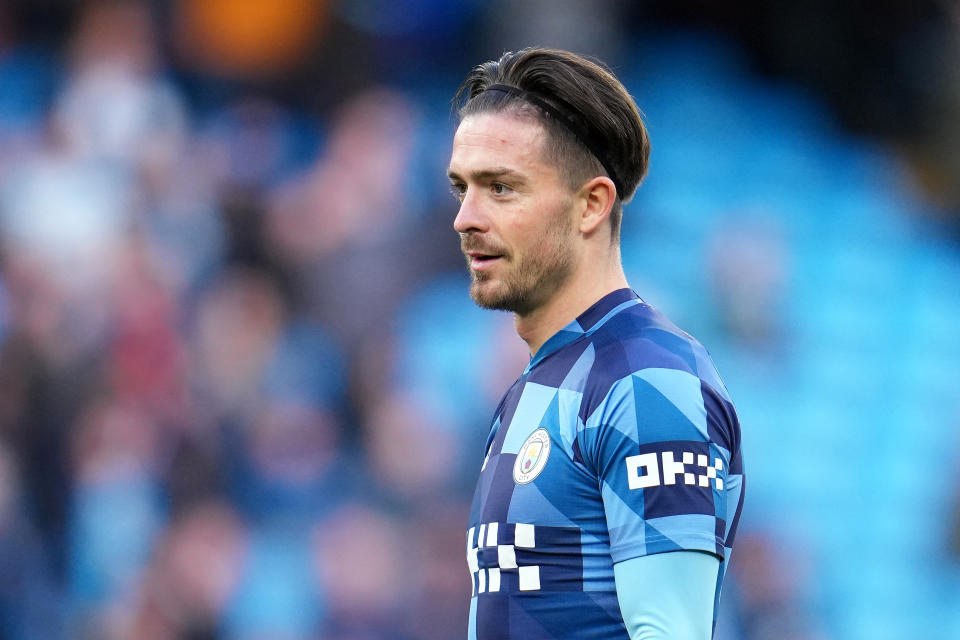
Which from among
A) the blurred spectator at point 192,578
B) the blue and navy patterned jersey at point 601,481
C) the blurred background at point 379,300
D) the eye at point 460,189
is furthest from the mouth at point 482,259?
the blurred spectator at point 192,578

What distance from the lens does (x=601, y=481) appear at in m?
2.45

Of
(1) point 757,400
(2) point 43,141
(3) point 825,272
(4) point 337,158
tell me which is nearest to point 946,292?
(3) point 825,272

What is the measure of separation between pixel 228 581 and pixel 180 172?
2624mm

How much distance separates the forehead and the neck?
245 millimetres

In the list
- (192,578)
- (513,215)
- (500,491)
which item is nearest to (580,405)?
(500,491)

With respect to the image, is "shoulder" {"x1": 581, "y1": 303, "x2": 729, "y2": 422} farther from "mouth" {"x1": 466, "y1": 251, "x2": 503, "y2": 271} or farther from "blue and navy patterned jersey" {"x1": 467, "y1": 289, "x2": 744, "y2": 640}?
"mouth" {"x1": 466, "y1": 251, "x2": 503, "y2": 271}

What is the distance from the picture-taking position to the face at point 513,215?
278 cm

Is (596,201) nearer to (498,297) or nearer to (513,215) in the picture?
(513,215)

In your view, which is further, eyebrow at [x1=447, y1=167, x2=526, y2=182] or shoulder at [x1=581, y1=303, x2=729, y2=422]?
eyebrow at [x1=447, y1=167, x2=526, y2=182]

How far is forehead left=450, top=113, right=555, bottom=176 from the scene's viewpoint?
2779mm

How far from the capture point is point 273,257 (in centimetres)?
799

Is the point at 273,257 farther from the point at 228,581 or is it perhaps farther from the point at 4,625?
the point at 4,625

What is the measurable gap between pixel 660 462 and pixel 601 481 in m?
0.14

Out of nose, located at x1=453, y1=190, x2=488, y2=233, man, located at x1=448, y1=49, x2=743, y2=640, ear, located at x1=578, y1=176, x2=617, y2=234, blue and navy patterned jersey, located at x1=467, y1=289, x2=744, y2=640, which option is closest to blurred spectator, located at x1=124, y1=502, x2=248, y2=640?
man, located at x1=448, y1=49, x2=743, y2=640
